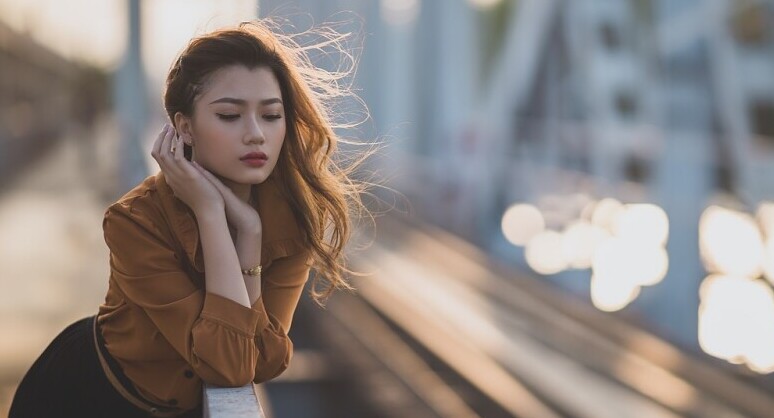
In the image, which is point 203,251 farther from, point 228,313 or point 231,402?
point 231,402

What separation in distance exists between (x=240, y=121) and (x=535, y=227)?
18050 millimetres

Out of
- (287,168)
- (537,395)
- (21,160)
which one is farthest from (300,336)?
(21,160)

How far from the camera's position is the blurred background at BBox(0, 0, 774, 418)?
9172mm

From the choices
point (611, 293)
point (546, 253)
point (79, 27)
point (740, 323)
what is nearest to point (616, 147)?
point (611, 293)

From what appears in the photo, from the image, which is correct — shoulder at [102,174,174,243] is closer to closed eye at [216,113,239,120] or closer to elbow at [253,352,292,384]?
closed eye at [216,113,239,120]

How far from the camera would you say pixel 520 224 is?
20.5 meters

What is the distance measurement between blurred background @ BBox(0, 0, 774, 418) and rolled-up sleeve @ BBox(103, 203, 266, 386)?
0.39 metres

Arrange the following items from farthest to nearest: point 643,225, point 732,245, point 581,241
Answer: point 581,241 < point 643,225 < point 732,245

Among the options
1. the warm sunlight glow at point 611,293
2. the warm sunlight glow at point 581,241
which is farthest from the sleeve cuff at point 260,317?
the warm sunlight glow at point 581,241

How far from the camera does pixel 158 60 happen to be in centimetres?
3397

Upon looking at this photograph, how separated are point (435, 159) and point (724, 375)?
1643cm

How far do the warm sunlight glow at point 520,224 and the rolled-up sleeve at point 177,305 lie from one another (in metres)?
16.5

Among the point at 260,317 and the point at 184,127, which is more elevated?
the point at 184,127

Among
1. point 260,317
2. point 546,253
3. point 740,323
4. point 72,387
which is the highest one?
point 260,317
